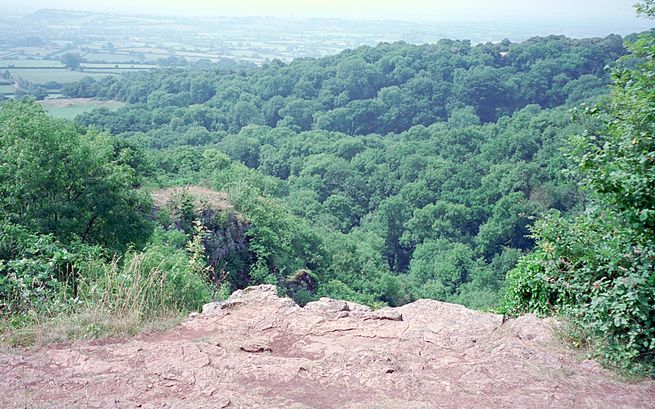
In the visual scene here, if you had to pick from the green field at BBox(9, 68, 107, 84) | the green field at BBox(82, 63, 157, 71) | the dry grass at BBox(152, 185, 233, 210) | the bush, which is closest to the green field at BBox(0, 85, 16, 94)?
the green field at BBox(9, 68, 107, 84)

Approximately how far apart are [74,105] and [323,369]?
7113cm

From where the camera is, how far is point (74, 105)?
68062mm

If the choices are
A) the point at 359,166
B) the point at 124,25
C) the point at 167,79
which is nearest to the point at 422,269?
the point at 359,166

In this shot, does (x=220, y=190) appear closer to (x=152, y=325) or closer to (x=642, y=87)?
(x=152, y=325)

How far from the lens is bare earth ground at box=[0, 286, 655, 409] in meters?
4.58

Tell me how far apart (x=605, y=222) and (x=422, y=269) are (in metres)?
33.5

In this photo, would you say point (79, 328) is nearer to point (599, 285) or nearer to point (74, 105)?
point (599, 285)

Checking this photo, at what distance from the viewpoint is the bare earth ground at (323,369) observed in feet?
15.0

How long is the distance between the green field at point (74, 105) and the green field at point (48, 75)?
29.4 ft

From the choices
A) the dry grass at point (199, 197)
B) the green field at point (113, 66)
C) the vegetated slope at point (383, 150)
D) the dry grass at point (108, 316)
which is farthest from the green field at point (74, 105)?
the dry grass at point (108, 316)

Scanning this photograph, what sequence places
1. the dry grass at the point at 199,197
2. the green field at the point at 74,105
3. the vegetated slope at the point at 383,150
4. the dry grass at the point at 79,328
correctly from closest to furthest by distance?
the dry grass at the point at 79,328, the dry grass at the point at 199,197, the vegetated slope at the point at 383,150, the green field at the point at 74,105

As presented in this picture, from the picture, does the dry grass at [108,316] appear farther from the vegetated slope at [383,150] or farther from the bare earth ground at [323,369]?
the vegetated slope at [383,150]

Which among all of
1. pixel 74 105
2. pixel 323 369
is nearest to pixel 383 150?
pixel 74 105

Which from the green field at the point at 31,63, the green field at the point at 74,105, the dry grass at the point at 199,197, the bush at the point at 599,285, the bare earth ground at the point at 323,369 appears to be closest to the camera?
the bare earth ground at the point at 323,369
